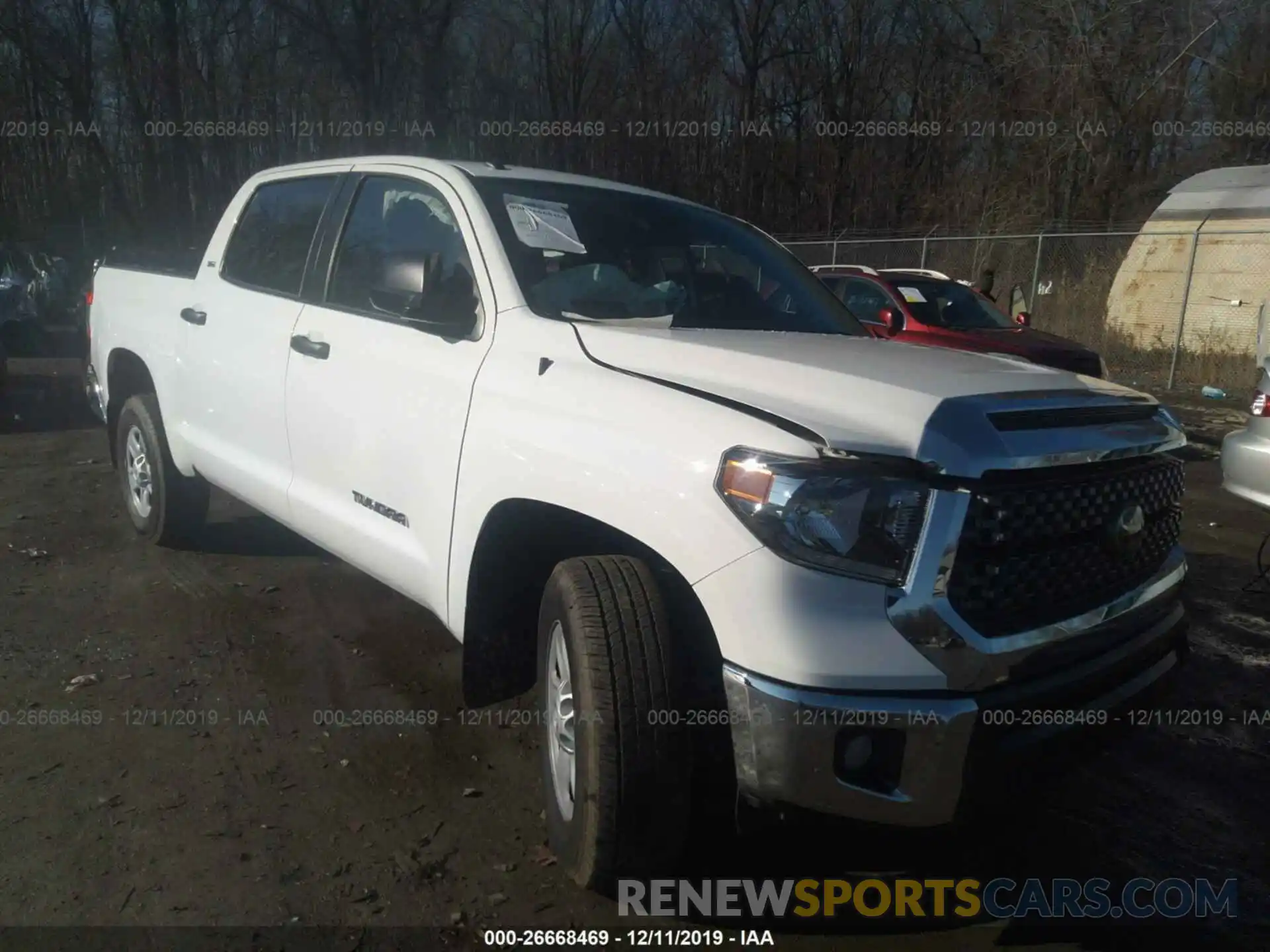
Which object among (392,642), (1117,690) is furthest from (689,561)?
(392,642)

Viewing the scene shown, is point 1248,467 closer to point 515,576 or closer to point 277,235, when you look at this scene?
point 515,576

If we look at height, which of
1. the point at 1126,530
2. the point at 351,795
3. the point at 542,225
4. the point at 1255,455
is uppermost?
the point at 542,225

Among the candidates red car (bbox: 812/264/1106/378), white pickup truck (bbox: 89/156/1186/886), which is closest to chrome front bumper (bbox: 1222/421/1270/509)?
white pickup truck (bbox: 89/156/1186/886)

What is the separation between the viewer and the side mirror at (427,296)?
3051mm

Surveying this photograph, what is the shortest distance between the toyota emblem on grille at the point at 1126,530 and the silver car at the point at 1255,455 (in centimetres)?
290

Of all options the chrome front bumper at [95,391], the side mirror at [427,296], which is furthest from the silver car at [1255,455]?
the chrome front bumper at [95,391]

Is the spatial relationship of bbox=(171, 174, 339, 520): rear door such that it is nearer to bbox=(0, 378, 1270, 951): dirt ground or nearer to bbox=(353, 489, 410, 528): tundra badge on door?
bbox=(353, 489, 410, 528): tundra badge on door

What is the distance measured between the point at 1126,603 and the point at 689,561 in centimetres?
121

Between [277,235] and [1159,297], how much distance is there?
15.8 meters

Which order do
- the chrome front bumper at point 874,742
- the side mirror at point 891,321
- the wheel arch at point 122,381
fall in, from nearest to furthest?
the chrome front bumper at point 874,742 < the wheel arch at point 122,381 < the side mirror at point 891,321

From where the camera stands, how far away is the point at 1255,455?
16.1 ft

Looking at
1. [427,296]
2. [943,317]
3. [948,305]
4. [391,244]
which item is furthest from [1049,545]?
[948,305]

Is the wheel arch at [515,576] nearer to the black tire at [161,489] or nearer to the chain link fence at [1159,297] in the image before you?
the black tire at [161,489]

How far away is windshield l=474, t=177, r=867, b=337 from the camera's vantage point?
10.5ft
